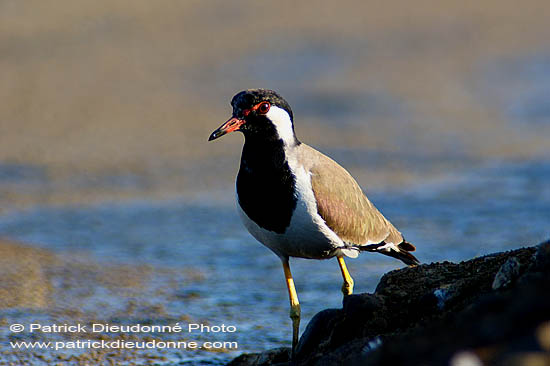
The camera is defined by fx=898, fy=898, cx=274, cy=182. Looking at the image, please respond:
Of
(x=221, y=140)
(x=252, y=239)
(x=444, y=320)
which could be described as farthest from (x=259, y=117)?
(x=221, y=140)

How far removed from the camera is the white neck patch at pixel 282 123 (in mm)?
5180

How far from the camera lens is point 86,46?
44.7ft

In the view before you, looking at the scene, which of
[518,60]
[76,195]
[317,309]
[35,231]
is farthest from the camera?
[518,60]

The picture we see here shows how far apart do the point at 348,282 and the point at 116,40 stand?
31.0ft

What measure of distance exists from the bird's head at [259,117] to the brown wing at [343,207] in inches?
10.8

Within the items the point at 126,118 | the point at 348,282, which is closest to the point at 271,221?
the point at 348,282

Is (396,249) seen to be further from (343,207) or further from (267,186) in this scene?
(267,186)

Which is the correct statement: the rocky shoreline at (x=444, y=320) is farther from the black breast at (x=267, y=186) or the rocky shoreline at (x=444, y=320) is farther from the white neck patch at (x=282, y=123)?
the white neck patch at (x=282, y=123)

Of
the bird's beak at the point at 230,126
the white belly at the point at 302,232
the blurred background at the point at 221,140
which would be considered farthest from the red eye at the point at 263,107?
the blurred background at the point at 221,140

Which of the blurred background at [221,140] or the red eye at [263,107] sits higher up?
the blurred background at [221,140]

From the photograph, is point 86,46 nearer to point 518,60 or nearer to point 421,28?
point 421,28

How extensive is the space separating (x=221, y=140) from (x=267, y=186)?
5896 mm

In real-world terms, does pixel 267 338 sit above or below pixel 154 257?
below

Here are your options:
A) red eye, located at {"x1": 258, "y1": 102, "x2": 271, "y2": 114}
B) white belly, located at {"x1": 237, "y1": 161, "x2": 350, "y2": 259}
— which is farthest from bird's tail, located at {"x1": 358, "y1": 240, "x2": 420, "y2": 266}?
red eye, located at {"x1": 258, "y1": 102, "x2": 271, "y2": 114}
